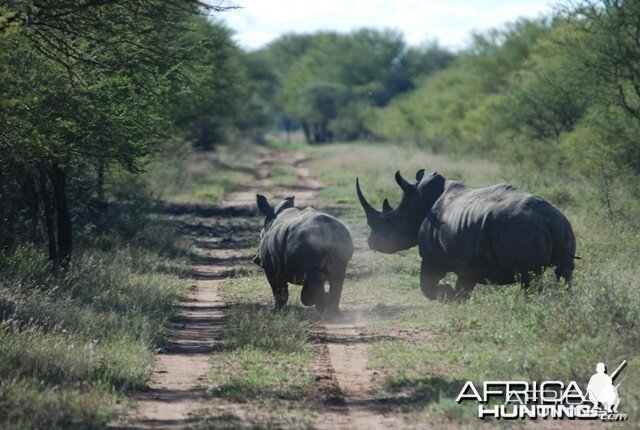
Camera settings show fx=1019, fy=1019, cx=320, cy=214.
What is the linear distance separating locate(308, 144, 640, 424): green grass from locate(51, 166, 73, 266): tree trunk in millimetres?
3953

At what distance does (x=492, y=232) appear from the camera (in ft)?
37.1

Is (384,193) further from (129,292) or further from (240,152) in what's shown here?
(240,152)

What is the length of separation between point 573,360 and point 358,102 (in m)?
69.2

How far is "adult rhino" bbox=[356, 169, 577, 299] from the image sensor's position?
1092 centimetres

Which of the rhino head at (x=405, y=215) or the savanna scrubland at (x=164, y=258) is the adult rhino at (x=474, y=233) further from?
the savanna scrubland at (x=164, y=258)

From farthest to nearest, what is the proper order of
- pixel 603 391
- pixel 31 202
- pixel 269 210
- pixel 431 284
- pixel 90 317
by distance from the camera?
1. pixel 31 202
2. pixel 269 210
3. pixel 431 284
4. pixel 90 317
5. pixel 603 391

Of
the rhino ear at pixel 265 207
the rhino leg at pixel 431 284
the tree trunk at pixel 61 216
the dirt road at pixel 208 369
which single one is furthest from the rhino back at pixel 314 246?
Result: the tree trunk at pixel 61 216

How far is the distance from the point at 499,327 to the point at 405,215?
3.85 meters

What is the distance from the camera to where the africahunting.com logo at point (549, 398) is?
7.17 metres

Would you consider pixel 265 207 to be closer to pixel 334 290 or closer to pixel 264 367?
pixel 334 290

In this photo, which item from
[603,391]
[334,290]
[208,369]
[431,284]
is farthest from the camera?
[431,284]

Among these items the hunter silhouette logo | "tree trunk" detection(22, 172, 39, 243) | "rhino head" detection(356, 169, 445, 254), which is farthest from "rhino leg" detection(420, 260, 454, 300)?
"tree trunk" detection(22, 172, 39, 243)

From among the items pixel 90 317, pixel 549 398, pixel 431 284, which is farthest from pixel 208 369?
pixel 431 284

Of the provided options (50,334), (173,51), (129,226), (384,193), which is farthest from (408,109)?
(50,334)
